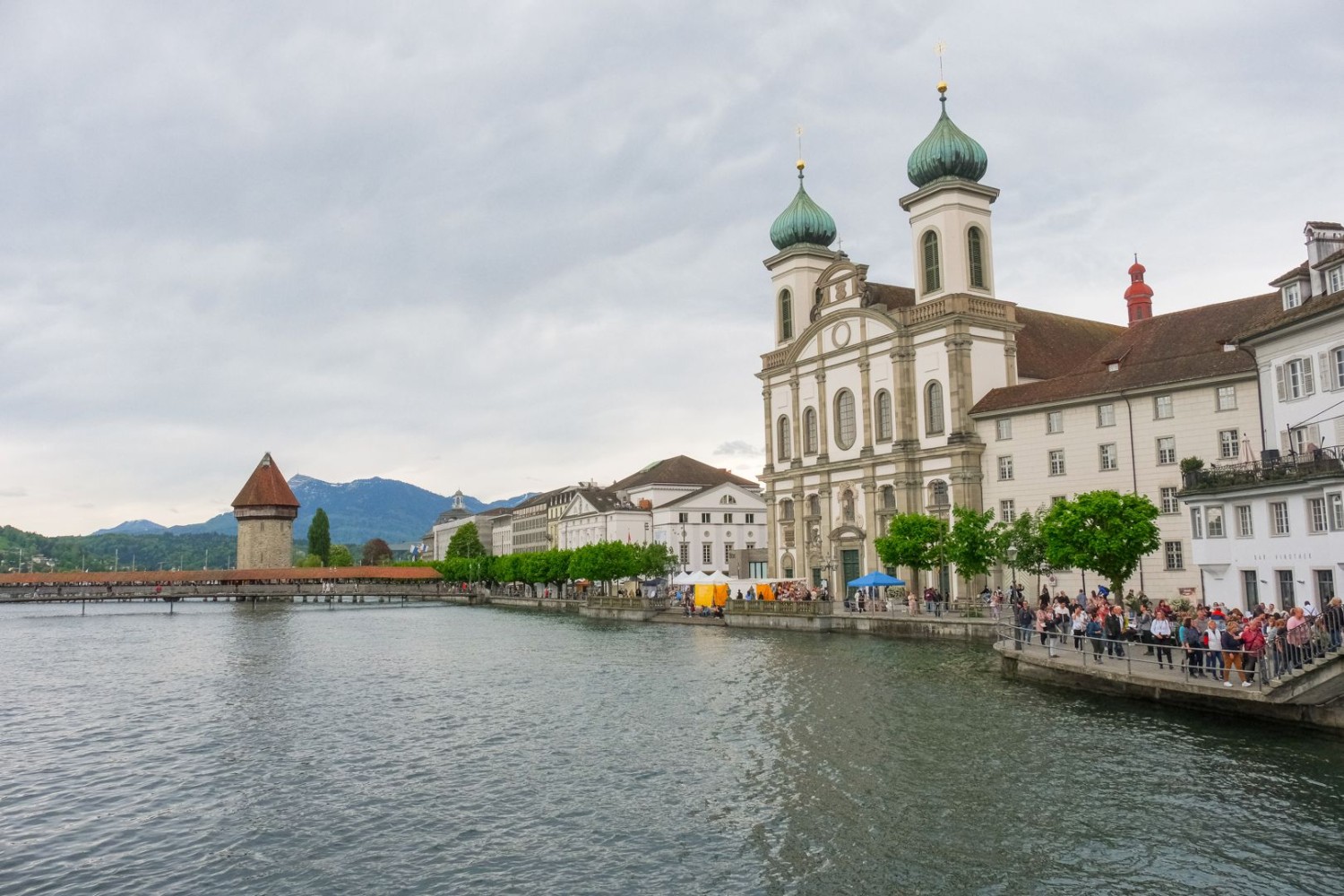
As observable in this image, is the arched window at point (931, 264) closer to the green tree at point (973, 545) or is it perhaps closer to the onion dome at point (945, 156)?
the onion dome at point (945, 156)

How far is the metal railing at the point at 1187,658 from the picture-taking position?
21.4 m

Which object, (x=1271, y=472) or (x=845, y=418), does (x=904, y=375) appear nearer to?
(x=845, y=418)

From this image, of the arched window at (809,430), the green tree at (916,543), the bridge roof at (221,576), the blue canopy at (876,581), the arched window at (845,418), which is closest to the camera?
the blue canopy at (876,581)

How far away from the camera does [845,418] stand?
69.1 meters

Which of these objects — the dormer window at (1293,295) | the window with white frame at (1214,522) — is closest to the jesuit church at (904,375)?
the window with white frame at (1214,522)

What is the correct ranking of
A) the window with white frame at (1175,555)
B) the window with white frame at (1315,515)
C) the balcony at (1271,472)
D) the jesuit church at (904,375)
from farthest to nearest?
the jesuit church at (904,375) → the window with white frame at (1175,555) → the window with white frame at (1315,515) → the balcony at (1271,472)

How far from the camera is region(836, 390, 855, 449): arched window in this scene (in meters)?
68.6

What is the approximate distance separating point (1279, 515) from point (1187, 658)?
31.3 feet

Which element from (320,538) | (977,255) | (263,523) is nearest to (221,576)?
(263,523)

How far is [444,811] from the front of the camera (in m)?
17.7

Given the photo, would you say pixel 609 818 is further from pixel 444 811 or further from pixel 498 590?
pixel 498 590

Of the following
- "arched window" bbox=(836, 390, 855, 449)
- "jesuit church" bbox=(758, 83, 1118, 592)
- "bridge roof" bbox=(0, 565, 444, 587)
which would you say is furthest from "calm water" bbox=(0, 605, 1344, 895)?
"bridge roof" bbox=(0, 565, 444, 587)

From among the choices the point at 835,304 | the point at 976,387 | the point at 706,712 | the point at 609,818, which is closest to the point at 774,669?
the point at 706,712

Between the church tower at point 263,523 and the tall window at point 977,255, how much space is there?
98.2 metres
